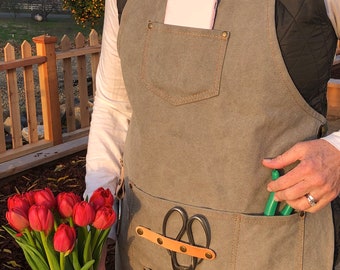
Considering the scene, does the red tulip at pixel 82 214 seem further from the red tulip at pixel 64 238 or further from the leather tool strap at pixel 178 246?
the leather tool strap at pixel 178 246

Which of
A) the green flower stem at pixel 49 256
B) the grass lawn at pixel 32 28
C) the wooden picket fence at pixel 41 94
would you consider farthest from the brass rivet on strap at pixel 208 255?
the grass lawn at pixel 32 28

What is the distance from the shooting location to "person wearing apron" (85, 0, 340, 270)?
3.93 ft

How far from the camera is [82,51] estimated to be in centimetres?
647

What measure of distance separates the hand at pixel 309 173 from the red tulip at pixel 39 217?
0.48 meters

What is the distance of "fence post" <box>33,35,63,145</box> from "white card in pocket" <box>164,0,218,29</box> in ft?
15.5

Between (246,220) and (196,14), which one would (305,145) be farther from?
(196,14)

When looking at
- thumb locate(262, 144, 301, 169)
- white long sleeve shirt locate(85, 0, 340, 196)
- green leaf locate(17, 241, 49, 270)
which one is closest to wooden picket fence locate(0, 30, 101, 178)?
white long sleeve shirt locate(85, 0, 340, 196)

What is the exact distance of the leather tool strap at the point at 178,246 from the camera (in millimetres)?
1308

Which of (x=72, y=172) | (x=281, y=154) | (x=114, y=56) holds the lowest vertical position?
(x=72, y=172)

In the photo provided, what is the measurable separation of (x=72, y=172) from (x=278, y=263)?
14.8 feet

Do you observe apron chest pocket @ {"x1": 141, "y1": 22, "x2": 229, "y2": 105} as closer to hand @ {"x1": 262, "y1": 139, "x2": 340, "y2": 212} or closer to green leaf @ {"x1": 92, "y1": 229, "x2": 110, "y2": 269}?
hand @ {"x1": 262, "y1": 139, "x2": 340, "y2": 212}

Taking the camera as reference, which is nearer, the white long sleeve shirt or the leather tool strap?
the leather tool strap

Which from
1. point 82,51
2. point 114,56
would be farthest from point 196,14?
point 82,51

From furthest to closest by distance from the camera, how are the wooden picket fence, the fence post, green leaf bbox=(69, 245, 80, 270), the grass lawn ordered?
the grass lawn < the fence post < the wooden picket fence < green leaf bbox=(69, 245, 80, 270)
